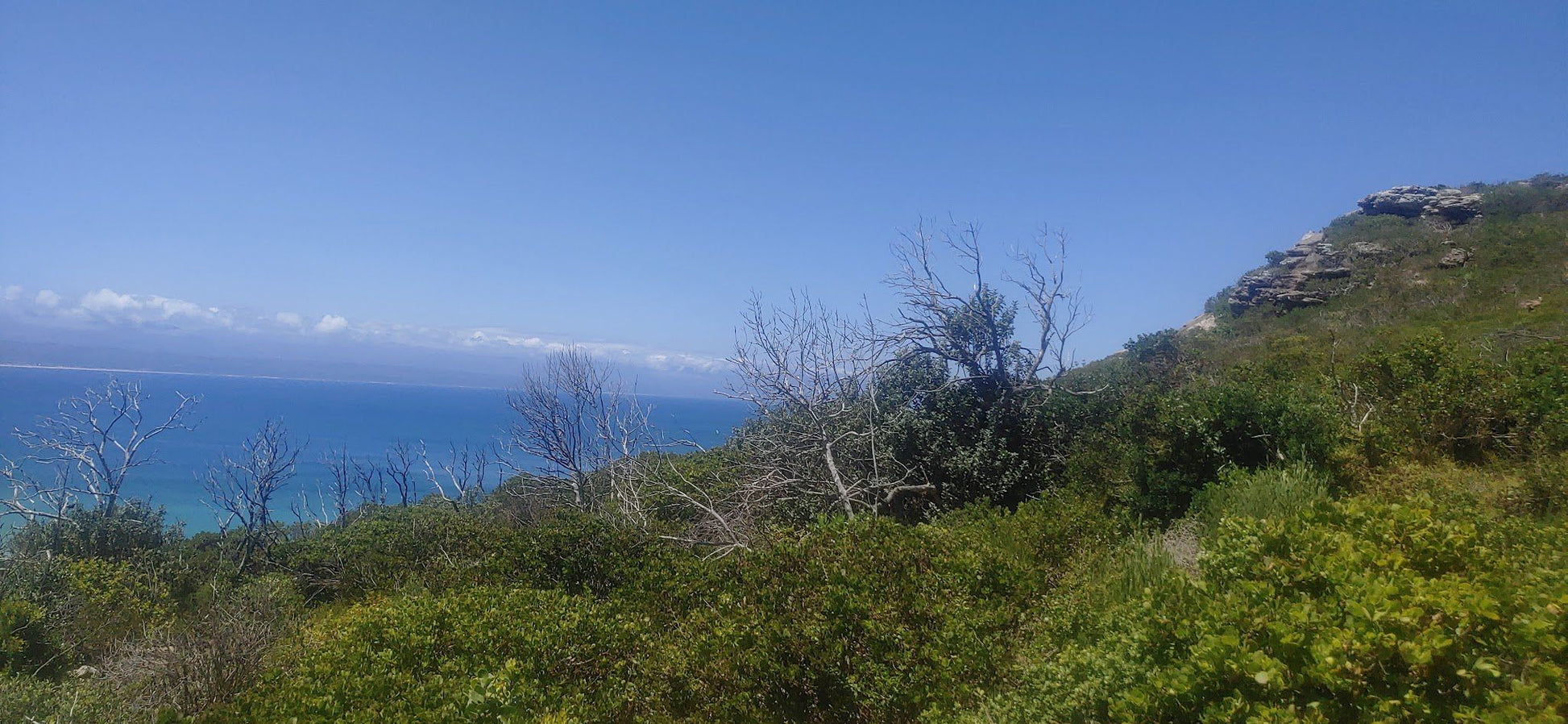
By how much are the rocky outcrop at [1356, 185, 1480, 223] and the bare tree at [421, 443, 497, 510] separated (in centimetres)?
4147

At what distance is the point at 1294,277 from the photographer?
98.8ft

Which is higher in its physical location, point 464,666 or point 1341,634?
point 1341,634

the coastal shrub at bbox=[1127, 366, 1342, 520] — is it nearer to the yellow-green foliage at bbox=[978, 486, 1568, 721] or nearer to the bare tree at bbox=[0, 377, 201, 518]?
the yellow-green foliage at bbox=[978, 486, 1568, 721]

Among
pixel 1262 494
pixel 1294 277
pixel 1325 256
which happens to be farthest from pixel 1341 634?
pixel 1325 256

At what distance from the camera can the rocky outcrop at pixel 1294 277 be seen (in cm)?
2880

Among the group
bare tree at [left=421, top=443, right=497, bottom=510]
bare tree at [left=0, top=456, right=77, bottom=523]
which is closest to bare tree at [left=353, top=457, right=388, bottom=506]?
bare tree at [left=421, top=443, right=497, bottom=510]

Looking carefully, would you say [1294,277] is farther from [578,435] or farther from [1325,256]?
[578,435]

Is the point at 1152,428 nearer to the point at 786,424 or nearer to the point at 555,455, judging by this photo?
the point at 786,424

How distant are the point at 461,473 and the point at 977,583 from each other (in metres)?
68.4

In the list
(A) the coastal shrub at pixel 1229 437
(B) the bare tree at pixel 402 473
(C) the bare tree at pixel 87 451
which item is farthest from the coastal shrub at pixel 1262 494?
(B) the bare tree at pixel 402 473

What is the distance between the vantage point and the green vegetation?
275 centimetres

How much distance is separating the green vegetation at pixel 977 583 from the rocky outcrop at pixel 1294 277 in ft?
44.7

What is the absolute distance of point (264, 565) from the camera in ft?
55.7

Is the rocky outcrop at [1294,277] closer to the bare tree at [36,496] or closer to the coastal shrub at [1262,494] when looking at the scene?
the coastal shrub at [1262,494]
